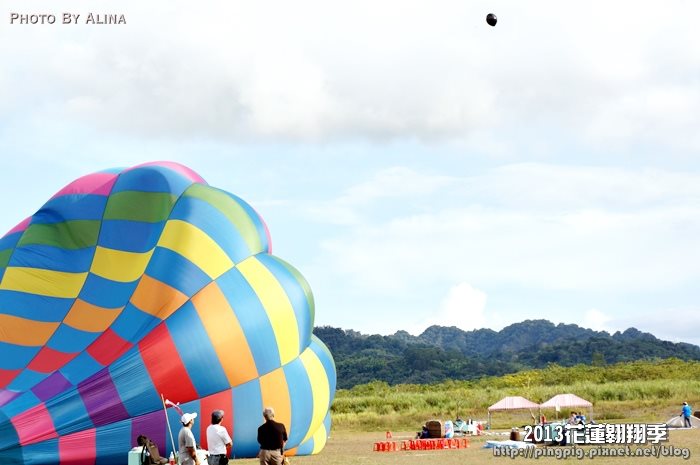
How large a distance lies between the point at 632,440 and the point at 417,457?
5.39 meters

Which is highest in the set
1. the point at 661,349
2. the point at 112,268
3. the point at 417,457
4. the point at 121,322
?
the point at 661,349

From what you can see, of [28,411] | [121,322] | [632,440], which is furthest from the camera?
[632,440]

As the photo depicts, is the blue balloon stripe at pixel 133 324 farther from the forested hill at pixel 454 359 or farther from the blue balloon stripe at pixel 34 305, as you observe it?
the forested hill at pixel 454 359

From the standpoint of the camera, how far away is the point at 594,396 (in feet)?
187

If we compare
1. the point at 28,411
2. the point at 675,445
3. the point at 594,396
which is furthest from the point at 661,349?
the point at 28,411

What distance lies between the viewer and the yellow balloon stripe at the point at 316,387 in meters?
24.0

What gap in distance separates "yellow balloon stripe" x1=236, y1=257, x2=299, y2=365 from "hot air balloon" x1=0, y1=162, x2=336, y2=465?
3 centimetres

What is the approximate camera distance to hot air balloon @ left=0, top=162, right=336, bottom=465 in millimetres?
20312

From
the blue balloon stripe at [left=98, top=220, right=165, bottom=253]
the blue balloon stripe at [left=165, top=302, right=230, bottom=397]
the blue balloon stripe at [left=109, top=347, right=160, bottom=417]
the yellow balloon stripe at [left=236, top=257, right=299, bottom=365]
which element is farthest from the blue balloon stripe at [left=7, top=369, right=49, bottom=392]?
the yellow balloon stripe at [left=236, top=257, right=299, bottom=365]

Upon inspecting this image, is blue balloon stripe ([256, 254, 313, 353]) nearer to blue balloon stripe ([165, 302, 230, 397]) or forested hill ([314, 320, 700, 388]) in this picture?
blue balloon stripe ([165, 302, 230, 397])

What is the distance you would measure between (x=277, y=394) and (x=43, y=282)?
670 centimetres

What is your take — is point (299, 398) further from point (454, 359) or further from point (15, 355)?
point (454, 359)

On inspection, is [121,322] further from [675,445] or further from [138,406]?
[675,445]

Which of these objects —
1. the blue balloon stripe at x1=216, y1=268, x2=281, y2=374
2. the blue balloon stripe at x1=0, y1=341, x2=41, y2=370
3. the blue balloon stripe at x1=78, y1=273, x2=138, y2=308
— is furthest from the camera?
the blue balloon stripe at x1=0, y1=341, x2=41, y2=370
